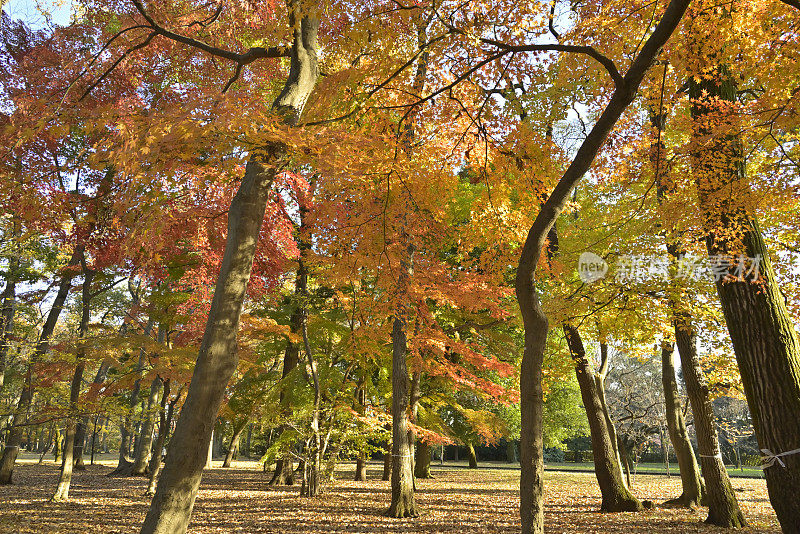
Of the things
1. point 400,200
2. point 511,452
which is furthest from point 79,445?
point 511,452

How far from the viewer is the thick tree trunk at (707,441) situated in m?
8.56

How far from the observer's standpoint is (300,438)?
37.1ft

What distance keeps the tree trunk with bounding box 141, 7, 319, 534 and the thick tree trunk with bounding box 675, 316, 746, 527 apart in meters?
8.22

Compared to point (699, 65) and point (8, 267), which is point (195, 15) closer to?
point (699, 65)

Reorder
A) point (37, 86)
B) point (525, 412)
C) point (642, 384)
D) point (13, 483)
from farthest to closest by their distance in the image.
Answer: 1. point (642, 384)
2. point (13, 483)
3. point (37, 86)
4. point (525, 412)

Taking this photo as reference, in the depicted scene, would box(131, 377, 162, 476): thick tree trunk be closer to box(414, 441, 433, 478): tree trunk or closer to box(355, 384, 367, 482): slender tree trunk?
box(355, 384, 367, 482): slender tree trunk

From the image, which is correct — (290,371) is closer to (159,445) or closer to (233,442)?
(159,445)

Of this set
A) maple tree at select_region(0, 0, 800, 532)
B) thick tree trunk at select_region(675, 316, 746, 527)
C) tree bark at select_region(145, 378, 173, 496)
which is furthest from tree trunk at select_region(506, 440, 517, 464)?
tree bark at select_region(145, 378, 173, 496)

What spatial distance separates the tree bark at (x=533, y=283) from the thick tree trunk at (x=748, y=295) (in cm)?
216

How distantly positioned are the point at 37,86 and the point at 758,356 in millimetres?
12198

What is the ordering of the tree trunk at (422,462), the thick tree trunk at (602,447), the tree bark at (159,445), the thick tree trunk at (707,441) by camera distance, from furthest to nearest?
the tree trunk at (422,462) → the tree bark at (159,445) → the thick tree trunk at (602,447) → the thick tree trunk at (707,441)

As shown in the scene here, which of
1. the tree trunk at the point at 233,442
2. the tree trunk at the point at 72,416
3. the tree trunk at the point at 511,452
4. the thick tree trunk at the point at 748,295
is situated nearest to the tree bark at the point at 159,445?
the tree trunk at the point at 72,416

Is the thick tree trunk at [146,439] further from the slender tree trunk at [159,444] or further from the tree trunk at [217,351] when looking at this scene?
the tree trunk at [217,351]

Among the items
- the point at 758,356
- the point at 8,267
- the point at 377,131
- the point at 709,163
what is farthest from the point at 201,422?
the point at 8,267
